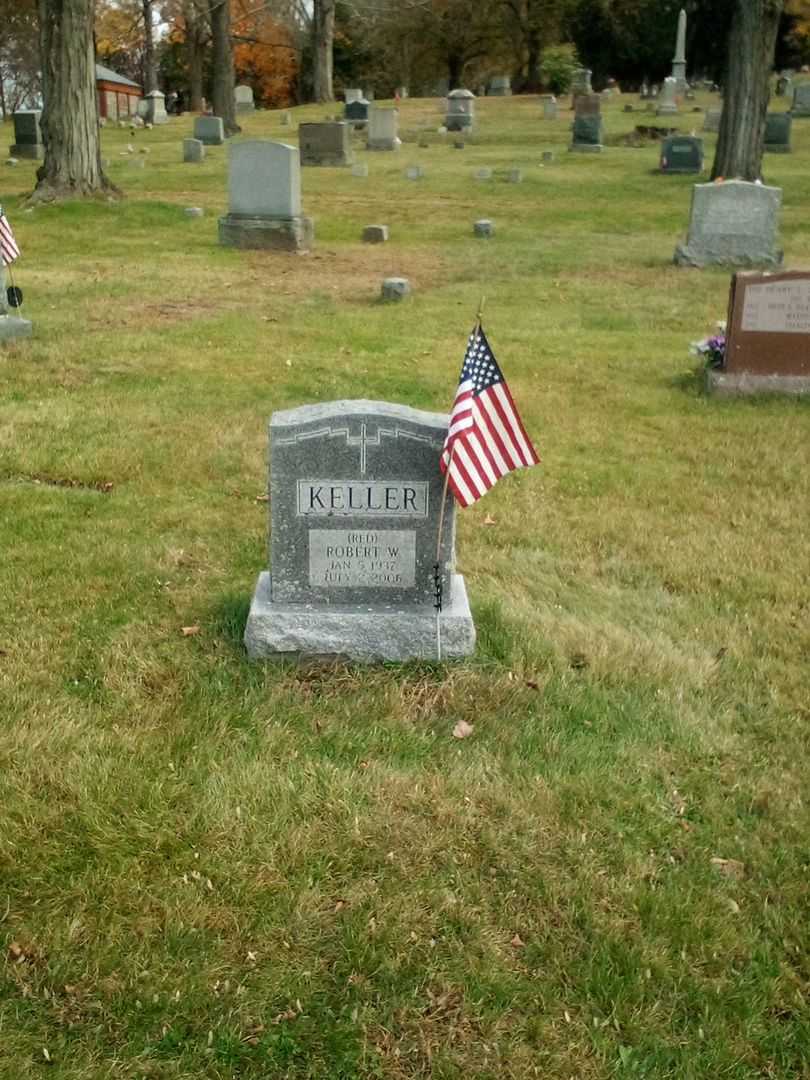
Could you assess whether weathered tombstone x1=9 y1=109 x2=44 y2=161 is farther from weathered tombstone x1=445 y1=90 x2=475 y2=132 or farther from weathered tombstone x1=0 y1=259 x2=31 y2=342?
weathered tombstone x1=0 y1=259 x2=31 y2=342

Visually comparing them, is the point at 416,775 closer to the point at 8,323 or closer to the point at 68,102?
the point at 8,323

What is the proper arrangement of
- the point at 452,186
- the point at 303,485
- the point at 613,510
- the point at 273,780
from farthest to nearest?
the point at 452,186 → the point at 613,510 → the point at 303,485 → the point at 273,780

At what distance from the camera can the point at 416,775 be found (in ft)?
12.6

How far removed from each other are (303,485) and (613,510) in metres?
2.80

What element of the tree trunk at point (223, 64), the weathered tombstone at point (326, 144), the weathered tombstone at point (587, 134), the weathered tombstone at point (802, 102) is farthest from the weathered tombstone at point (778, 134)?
the tree trunk at point (223, 64)

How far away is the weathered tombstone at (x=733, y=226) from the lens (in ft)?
51.8

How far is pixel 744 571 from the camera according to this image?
5.67m

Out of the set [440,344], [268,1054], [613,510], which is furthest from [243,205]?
[268,1054]

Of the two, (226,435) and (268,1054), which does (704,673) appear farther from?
(226,435)

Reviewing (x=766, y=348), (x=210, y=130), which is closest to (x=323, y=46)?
(x=210, y=130)

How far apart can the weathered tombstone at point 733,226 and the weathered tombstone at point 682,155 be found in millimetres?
11774

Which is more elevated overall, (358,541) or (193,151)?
(193,151)

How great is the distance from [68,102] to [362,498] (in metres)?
16.4

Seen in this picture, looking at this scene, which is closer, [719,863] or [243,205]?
[719,863]
